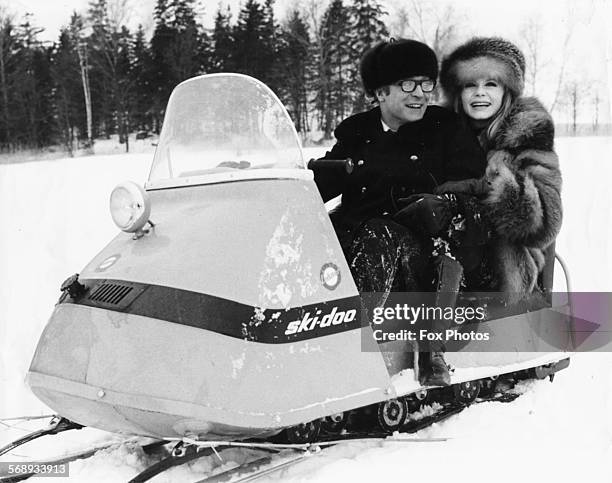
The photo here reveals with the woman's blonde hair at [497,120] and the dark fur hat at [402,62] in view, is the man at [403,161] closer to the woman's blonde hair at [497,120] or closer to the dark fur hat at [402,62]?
the dark fur hat at [402,62]

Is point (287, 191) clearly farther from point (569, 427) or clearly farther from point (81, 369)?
point (569, 427)

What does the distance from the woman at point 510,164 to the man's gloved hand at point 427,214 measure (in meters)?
0.21

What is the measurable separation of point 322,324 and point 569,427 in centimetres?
159

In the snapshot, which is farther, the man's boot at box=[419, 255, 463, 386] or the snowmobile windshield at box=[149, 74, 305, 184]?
the man's boot at box=[419, 255, 463, 386]

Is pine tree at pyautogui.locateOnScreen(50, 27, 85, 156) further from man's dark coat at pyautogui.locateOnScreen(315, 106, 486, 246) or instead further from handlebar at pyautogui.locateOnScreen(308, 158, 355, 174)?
handlebar at pyautogui.locateOnScreen(308, 158, 355, 174)

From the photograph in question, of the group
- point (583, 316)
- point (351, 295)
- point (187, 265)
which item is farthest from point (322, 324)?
point (583, 316)

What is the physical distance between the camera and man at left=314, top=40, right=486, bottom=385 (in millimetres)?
2889

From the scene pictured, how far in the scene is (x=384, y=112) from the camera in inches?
133

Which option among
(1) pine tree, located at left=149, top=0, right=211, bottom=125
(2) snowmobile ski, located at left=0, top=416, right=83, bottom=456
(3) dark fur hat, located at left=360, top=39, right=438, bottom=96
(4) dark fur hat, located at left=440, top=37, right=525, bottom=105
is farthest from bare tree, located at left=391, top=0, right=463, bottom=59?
(1) pine tree, located at left=149, top=0, right=211, bottom=125

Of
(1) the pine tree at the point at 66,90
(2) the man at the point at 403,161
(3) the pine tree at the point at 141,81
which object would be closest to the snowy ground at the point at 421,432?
(2) the man at the point at 403,161

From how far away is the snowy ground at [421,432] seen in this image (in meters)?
2.59

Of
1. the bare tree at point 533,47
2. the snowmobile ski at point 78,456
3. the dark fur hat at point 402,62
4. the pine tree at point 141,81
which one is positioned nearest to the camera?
the snowmobile ski at point 78,456

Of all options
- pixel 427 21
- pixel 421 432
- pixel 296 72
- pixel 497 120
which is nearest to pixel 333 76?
pixel 296 72

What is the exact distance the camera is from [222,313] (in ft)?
7.11
